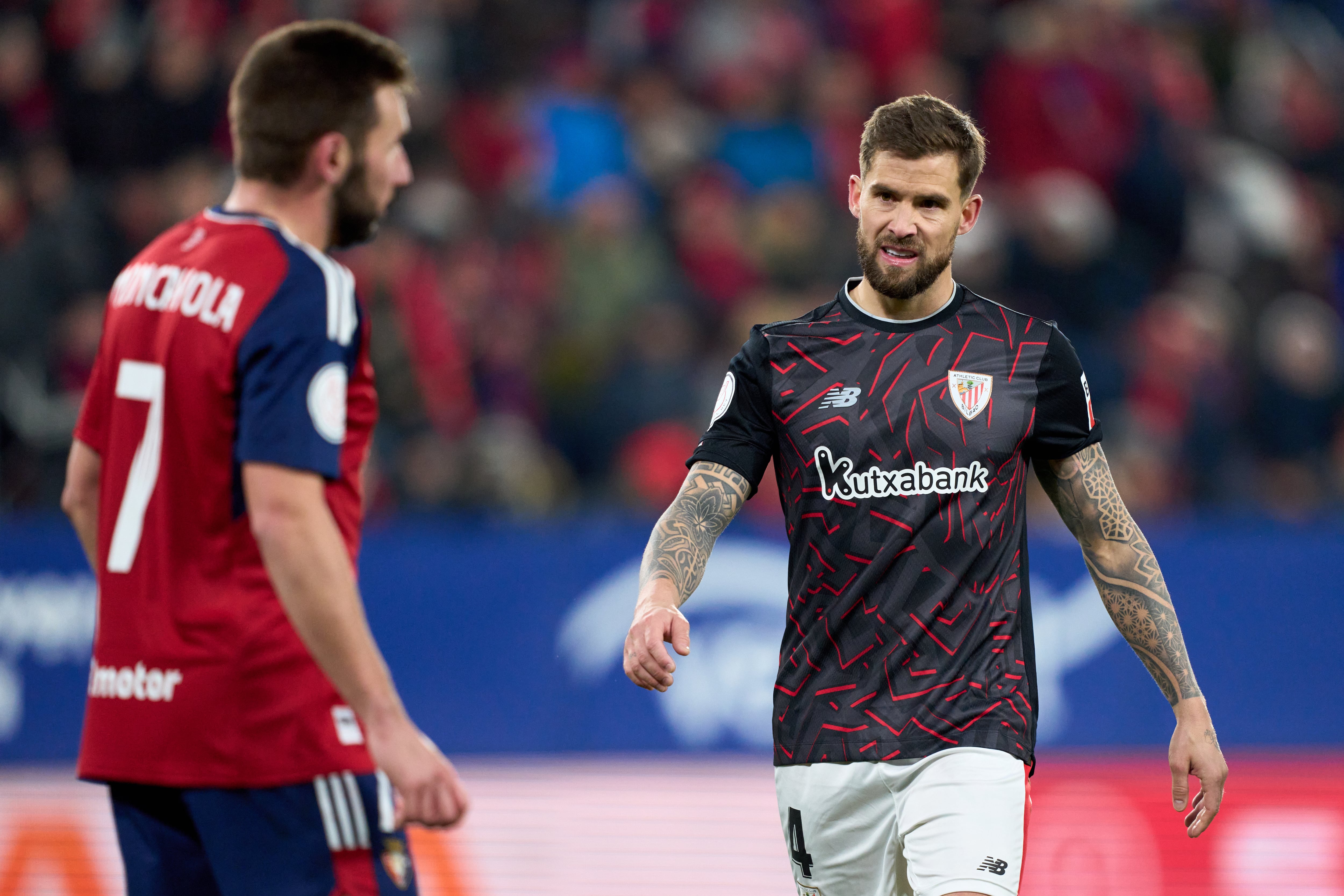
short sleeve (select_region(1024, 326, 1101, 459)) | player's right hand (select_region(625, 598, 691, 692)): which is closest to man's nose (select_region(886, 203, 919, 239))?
short sleeve (select_region(1024, 326, 1101, 459))

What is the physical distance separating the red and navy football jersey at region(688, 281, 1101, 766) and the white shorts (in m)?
0.05

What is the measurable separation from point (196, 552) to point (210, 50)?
8.92 metres

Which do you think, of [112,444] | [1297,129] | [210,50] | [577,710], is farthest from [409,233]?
[112,444]

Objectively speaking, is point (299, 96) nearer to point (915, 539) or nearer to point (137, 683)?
point (137, 683)

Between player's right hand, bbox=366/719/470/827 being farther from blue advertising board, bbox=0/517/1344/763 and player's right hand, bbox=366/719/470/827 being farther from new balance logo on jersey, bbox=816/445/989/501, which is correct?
blue advertising board, bbox=0/517/1344/763

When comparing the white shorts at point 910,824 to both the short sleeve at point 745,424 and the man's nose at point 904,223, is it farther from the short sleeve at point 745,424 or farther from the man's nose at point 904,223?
the man's nose at point 904,223

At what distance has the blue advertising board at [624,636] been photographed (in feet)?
26.1

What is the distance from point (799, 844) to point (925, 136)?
5.73 ft

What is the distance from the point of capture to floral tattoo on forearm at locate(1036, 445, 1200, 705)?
3.95 m

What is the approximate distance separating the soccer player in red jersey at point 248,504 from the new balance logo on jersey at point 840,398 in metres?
1.22

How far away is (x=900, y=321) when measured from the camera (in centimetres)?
398

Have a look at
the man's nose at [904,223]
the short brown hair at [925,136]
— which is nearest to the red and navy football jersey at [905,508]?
the man's nose at [904,223]

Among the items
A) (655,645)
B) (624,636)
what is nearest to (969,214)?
(655,645)

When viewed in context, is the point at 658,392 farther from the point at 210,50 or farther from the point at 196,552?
the point at 196,552
